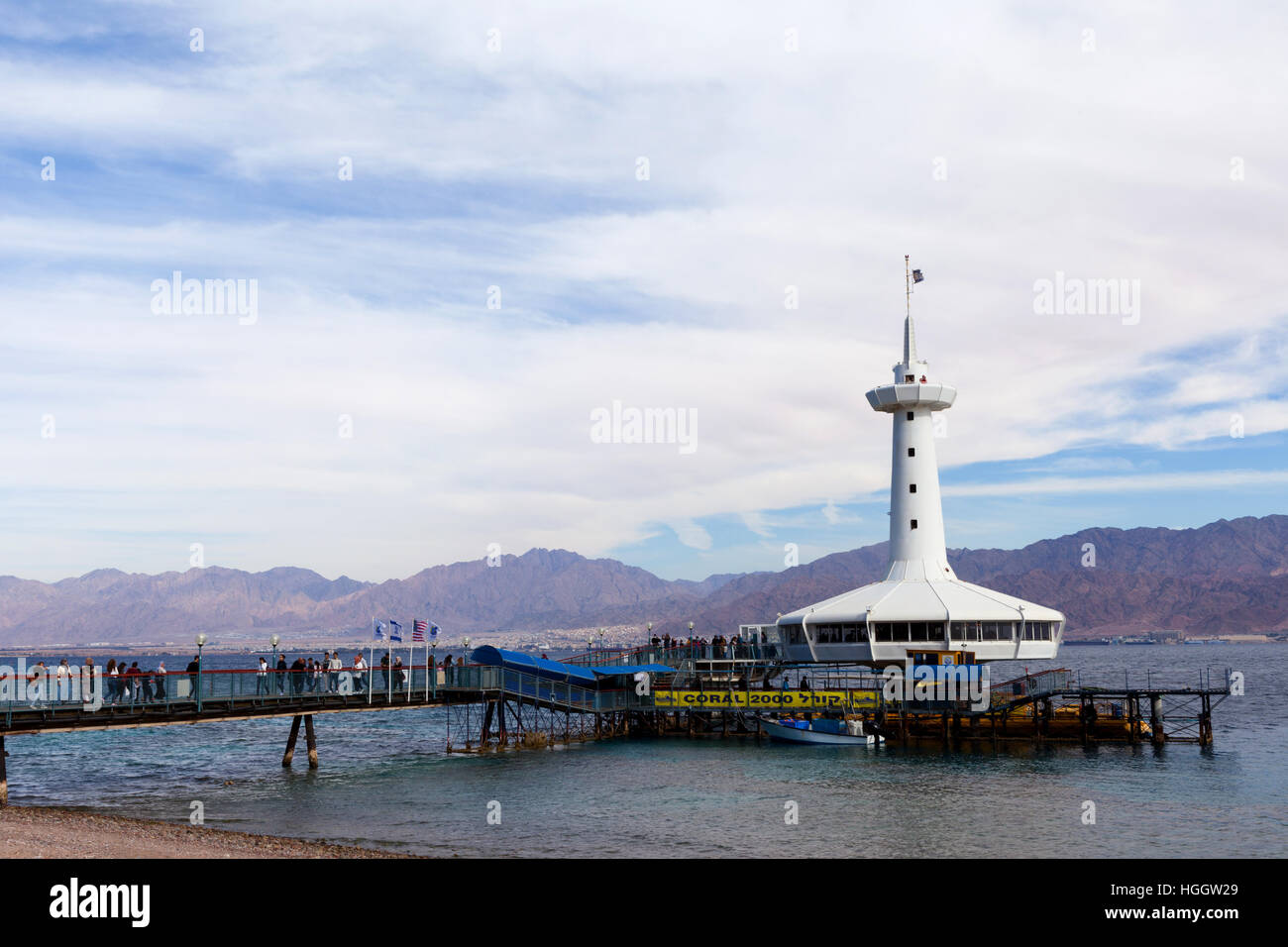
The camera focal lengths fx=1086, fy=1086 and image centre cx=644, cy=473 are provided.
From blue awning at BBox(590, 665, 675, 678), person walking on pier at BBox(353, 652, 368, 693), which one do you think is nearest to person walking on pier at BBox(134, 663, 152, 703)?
person walking on pier at BBox(353, 652, 368, 693)

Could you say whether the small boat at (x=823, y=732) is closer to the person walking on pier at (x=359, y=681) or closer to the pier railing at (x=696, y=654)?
the pier railing at (x=696, y=654)

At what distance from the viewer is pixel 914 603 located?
63500mm

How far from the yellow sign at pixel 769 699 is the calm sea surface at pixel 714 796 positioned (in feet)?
7.42

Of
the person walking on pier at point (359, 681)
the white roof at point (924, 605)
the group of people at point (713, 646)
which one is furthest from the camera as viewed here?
the group of people at point (713, 646)

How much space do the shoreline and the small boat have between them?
3589 cm

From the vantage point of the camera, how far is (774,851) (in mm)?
31734

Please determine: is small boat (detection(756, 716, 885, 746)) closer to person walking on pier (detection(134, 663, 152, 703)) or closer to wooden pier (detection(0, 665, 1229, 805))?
wooden pier (detection(0, 665, 1229, 805))

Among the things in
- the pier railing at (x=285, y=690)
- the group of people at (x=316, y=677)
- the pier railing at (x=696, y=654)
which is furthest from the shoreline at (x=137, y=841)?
the pier railing at (x=696, y=654)

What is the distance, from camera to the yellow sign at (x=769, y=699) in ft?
210

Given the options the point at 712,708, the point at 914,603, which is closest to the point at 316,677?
the point at 712,708

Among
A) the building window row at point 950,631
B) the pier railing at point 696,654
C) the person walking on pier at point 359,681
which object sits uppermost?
the building window row at point 950,631
